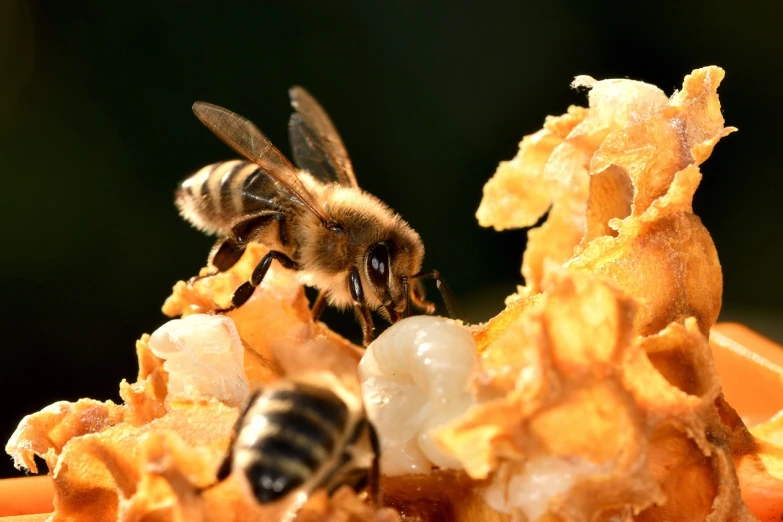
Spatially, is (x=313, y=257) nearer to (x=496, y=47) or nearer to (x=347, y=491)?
(x=347, y=491)

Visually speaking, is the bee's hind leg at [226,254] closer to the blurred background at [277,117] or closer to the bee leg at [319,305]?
the bee leg at [319,305]

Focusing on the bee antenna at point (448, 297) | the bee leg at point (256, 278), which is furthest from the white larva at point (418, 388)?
the bee antenna at point (448, 297)

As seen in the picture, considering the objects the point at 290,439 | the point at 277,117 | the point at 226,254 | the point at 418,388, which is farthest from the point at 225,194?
the point at 277,117

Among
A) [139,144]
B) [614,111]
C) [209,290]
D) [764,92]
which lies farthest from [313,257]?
[764,92]

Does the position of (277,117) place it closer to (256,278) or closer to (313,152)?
(313,152)

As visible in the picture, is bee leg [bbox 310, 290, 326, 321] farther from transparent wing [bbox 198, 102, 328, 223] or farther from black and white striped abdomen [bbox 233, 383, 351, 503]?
black and white striped abdomen [bbox 233, 383, 351, 503]

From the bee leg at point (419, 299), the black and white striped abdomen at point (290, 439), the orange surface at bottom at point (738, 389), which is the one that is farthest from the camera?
the bee leg at point (419, 299)

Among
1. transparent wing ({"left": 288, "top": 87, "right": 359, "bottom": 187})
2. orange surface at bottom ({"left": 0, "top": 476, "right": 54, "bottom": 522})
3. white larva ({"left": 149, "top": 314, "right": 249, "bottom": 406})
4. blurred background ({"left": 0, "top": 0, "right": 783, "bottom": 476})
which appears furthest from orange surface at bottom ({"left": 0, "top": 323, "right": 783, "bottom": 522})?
blurred background ({"left": 0, "top": 0, "right": 783, "bottom": 476})
